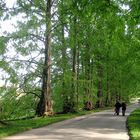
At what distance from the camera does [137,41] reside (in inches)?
1439

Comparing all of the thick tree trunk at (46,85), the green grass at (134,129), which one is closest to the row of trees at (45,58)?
the thick tree trunk at (46,85)

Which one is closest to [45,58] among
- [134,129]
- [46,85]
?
[46,85]

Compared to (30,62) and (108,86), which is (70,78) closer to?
(30,62)

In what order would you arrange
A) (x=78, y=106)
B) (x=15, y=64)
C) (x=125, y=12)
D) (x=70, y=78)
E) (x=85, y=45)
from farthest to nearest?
(x=85, y=45), (x=78, y=106), (x=70, y=78), (x=15, y=64), (x=125, y=12)

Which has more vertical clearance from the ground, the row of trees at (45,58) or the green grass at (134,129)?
the row of trees at (45,58)

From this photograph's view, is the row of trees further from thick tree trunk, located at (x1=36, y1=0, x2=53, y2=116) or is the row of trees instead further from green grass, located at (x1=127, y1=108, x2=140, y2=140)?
green grass, located at (x1=127, y1=108, x2=140, y2=140)

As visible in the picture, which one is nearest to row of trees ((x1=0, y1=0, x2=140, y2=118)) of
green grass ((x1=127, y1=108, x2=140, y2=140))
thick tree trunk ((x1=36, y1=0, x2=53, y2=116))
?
thick tree trunk ((x1=36, y1=0, x2=53, y2=116))

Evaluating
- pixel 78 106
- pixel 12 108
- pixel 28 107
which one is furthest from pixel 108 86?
pixel 12 108

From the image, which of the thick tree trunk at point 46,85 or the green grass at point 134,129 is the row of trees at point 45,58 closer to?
the thick tree trunk at point 46,85

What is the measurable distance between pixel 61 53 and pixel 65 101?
16.6ft

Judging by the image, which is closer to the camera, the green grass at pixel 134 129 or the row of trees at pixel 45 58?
the green grass at pixel 134 129

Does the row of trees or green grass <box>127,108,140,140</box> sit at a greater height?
the row of trees

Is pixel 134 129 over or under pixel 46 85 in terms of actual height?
under

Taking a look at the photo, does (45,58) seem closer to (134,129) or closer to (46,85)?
(46,85)
